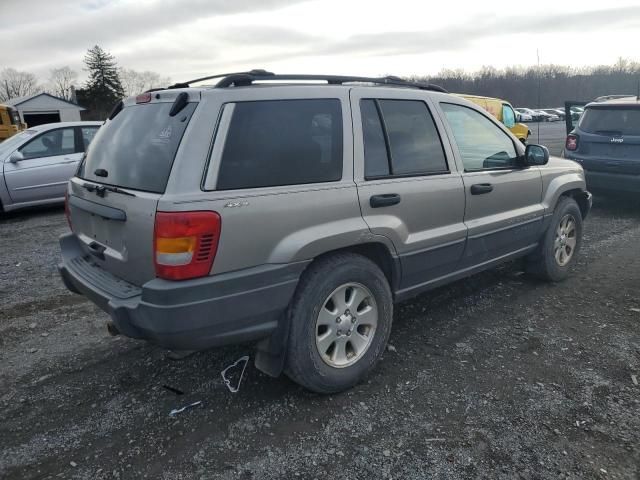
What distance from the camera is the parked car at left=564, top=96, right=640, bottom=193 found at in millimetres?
7371

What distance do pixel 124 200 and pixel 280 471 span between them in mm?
1638

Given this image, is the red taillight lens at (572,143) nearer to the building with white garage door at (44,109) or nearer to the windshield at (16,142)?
the windshield at (16,142)

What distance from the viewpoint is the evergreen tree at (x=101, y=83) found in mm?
62281

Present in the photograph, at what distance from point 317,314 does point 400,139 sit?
52.9 inches

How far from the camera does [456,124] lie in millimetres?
3834

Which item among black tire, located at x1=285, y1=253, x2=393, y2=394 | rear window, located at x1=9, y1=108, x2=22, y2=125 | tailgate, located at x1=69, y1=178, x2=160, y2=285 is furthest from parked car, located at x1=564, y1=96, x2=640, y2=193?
rear window, located at x1=9, y1=108, x2=22, y2=125

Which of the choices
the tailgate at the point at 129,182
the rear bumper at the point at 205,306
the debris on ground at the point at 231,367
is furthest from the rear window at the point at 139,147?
the debris on ground at the point at 231,367

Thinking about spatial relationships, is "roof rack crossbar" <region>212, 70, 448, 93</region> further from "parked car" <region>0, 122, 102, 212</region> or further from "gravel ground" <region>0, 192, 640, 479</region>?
"parked car" <region>0, 122, 102, 212</region>

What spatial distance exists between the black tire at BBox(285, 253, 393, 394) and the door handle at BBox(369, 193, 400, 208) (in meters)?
0.34

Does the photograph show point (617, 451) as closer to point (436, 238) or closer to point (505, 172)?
point (436, 238)

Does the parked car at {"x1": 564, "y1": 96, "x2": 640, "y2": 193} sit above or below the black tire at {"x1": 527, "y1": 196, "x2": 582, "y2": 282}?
above

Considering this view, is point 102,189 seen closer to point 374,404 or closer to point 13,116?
point 374,404

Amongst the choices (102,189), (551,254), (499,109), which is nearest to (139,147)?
(102,189)

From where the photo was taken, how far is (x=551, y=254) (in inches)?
187
